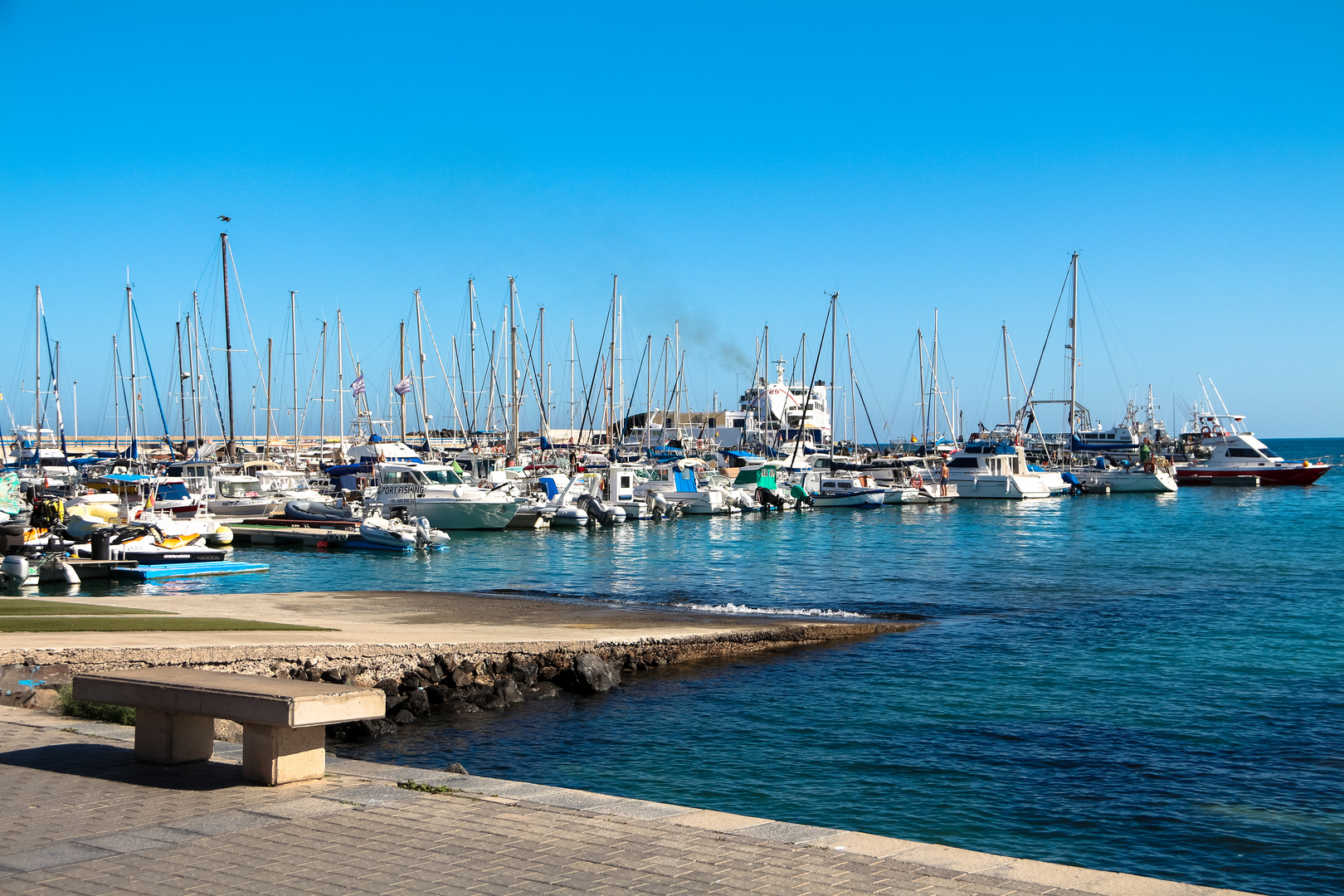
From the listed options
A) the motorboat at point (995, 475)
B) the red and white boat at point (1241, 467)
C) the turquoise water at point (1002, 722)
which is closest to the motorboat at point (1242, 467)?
the red and white boat at point (1241, 467)

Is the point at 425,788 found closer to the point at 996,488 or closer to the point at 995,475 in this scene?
the point at 996,488

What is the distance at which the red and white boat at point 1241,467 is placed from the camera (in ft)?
321

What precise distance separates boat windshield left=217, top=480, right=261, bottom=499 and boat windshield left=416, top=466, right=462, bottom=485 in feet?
30.6

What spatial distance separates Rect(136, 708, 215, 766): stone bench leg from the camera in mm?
8773

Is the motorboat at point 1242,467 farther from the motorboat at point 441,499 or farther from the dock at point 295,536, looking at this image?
the dock at point 295,536

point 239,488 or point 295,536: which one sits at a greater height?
point 239,488

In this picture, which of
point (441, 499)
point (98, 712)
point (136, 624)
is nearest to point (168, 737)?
point (98, 712)

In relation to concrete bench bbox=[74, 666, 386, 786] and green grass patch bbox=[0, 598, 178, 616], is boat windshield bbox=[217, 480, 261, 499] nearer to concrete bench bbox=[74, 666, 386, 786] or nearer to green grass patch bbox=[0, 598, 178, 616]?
green grass patch bbox=[0, 598, 178, 616]

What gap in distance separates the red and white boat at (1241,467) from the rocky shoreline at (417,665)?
90873mm

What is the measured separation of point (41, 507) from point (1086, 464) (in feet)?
292

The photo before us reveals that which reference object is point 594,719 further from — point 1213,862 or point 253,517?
point 253,517

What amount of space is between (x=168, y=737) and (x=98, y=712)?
11.5 ft

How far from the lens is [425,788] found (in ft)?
28.0

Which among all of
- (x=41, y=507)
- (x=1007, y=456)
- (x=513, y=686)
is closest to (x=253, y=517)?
(x=41, y=507)
